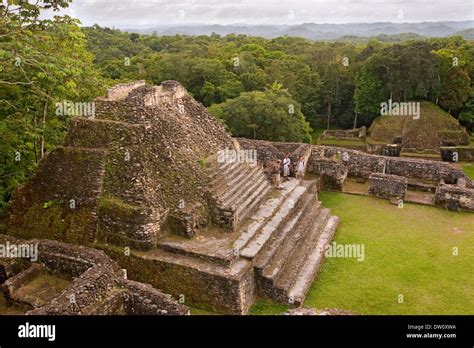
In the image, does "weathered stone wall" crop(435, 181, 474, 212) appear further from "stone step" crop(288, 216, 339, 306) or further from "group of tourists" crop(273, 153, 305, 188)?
"group of tourists" crop(273, 153, 305, 188)

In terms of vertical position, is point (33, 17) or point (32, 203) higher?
point (33, 17)

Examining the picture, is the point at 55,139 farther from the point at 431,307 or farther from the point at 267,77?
the point at 267,77

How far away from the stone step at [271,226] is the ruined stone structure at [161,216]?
28 mm

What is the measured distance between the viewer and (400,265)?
34.9ft

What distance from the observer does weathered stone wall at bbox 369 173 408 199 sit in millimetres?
14648

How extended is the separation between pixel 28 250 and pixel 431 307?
9227 mm

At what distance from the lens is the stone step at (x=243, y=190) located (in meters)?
10.5

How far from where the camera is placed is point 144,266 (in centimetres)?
923

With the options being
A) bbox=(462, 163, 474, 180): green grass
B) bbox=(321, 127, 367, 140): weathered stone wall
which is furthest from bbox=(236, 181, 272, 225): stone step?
bbox=(321, 127, 367, 140): weathered stone wall

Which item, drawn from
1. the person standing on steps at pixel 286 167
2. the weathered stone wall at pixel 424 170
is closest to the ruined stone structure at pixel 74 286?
the person standing on steps at pixel 286 167

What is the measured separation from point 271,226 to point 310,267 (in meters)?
1.43

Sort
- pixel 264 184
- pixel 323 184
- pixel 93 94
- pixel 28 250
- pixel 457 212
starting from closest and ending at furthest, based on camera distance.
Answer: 1. pixel 28 250
2. pixel 264 184
3. pixel 457 212
4. pixel 93 94
5. pixel 323 184

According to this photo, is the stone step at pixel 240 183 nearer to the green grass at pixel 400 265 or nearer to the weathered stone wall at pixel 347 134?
the green grass at pixel 400 265
